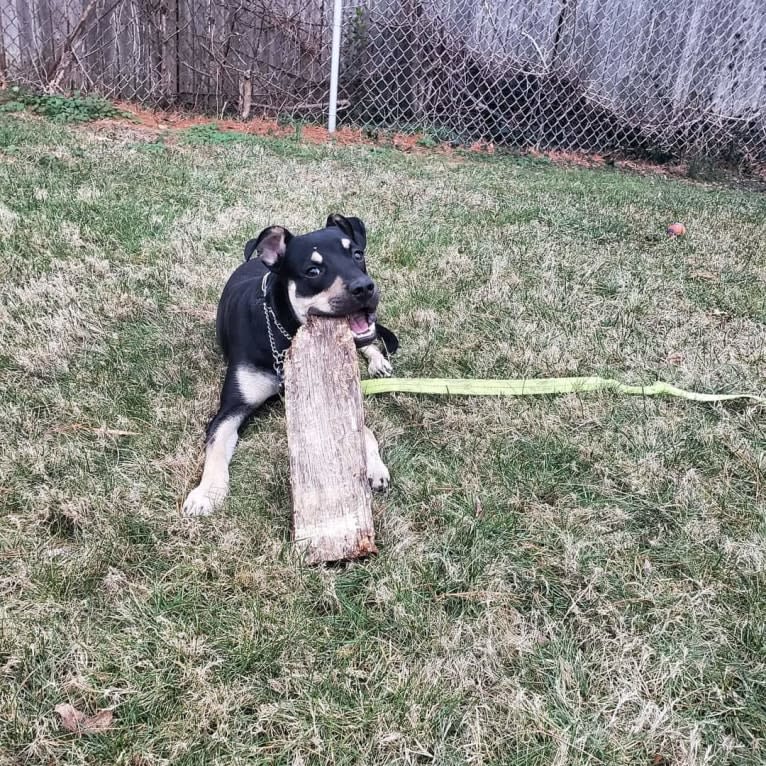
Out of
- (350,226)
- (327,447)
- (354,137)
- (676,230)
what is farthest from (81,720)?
(354,137)

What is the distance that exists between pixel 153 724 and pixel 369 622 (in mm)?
634

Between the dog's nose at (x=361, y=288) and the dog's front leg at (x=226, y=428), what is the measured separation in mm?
570

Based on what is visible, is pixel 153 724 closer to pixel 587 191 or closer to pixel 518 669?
pixel 518 669

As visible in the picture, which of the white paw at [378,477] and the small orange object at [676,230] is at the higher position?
the small orange object at [676,230]

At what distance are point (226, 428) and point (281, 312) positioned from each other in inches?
22.5

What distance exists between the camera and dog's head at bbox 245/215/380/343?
266cm

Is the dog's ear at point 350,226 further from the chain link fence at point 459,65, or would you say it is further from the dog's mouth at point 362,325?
the chain link fence at point 459,65

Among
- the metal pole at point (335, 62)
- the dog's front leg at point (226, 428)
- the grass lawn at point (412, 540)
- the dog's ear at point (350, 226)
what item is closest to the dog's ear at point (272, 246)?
the dog's ear at point (350, 226)

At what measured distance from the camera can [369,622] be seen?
75.7 inches

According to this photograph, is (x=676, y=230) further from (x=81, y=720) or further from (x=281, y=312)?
(x=81, y=720)

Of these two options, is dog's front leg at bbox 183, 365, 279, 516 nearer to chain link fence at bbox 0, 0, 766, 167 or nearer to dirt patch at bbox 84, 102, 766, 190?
dirt patch at bbox 84, 102, 766, 190

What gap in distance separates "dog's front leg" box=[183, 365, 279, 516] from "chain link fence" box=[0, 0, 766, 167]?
24.4ft

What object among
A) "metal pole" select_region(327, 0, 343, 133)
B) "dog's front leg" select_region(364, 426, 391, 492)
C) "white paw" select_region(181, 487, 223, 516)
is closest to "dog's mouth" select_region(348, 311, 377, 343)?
"dog's front leg" select_region(364, 426, 391, 492)

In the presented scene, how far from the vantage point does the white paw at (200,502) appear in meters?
2.32
